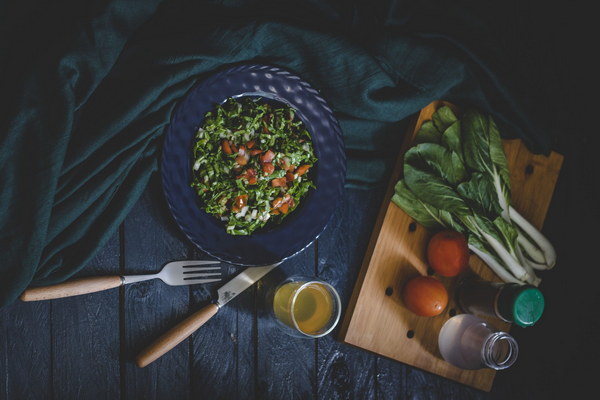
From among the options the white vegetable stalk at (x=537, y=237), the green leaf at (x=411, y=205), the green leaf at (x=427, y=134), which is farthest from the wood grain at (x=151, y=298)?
the white vegetable stalk at (x=537, y=237)

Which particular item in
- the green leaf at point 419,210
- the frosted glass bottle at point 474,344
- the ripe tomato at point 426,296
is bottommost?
the frosted glass bottle at point 474,344

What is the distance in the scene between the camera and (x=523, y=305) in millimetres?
1448

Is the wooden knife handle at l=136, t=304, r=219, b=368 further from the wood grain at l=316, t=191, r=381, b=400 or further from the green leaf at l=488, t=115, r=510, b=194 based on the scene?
the green leaf at l=488, t=115, r=510, b=194

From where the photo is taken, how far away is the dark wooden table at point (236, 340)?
1.49 metres

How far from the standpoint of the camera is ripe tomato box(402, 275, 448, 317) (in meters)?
1.53

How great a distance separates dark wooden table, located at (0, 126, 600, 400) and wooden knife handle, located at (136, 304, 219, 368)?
5 centimetres

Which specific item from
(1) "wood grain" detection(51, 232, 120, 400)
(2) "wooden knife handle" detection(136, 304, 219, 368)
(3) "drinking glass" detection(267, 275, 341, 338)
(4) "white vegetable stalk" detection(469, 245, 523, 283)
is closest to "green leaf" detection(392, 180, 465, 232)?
(4) "white vegetable stalk" detection(469, 245, 523, 283)

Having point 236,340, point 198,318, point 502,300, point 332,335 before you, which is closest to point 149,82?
point 198,318

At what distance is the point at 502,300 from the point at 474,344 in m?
0.15

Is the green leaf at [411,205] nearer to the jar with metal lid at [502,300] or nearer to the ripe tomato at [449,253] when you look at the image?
the ripe tomato at [449,253]

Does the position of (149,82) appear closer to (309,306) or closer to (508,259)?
(309,306)

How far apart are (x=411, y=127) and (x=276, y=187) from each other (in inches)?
17.1

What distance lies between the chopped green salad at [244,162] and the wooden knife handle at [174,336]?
0.24 m

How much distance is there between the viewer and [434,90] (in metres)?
1.53
